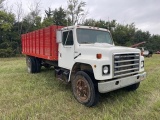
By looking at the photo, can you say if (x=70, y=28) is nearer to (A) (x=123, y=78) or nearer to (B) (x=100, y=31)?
(B) (x=100, y=31)

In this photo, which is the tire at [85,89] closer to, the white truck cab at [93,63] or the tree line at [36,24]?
the white truck cab at [93,63]

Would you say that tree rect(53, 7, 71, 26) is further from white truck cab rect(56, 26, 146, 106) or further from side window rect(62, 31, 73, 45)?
white truck cab rect(56, 26, 146, 106)

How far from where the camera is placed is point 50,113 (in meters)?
3.91

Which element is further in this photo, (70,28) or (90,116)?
(70,28)

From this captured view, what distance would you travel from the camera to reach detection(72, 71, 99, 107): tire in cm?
409

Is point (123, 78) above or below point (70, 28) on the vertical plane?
below

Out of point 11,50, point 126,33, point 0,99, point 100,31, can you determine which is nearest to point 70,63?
point 100,31

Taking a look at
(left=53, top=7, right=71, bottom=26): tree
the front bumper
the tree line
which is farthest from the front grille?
(left=53, top=7, right=71, bottom=26): tree

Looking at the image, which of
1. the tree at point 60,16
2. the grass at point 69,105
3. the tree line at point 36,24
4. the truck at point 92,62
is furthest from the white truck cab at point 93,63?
the tree at point 60,16

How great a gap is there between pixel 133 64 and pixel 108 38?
1.67m

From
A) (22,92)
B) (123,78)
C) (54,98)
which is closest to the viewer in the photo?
(123,78)

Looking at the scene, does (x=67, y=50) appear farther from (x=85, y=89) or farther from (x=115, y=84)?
(x=115, y=84)

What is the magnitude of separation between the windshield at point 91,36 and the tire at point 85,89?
113 centimetres

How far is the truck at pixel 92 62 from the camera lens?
391 centimetres
